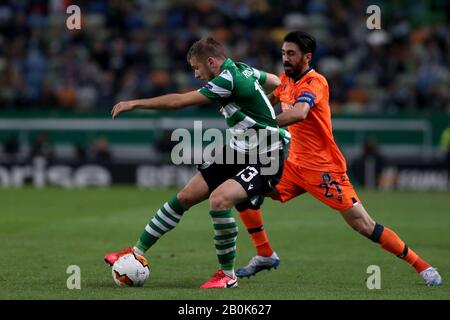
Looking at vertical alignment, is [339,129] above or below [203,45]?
below

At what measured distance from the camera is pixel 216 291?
8.52 meters

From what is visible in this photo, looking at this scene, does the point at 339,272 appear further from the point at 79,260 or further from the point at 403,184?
the point at 403,184

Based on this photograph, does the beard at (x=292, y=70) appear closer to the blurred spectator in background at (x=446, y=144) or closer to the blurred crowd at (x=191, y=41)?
the blurred spectator in background at (x=446, y=144)

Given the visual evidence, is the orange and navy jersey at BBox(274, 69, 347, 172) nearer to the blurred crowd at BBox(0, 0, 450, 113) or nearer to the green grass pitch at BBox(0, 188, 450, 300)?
the green grass pitch at BBox(0, 188, 450, 300)

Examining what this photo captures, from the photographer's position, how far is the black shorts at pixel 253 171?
8.89m

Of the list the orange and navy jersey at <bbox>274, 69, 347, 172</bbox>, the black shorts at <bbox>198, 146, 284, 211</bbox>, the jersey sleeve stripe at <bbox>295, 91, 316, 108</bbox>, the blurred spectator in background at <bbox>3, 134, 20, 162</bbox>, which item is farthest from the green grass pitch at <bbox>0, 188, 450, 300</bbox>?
the blurred spectator in background at <bbox>3, 134, 20, 162</bbox>

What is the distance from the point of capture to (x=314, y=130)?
954 cm

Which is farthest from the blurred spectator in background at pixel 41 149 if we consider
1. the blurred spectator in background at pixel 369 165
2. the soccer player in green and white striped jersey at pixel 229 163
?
the soccer player in green and white striped jersey at pixel 229 163

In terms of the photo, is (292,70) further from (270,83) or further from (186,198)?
(186,198)

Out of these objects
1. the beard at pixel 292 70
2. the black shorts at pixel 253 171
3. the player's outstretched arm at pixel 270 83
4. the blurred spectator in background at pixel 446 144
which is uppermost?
the beard at pixel 292 70

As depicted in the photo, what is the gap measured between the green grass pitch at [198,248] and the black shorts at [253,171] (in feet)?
3.02
